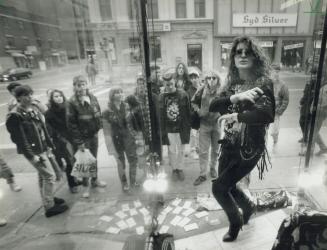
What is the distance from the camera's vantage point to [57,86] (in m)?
2.56

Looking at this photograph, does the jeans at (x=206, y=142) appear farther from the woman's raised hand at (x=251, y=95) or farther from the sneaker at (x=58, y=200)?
the sneaker at (x=58, y=200)

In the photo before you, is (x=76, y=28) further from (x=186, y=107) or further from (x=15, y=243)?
(x=15, y=243)

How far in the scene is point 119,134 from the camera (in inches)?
112

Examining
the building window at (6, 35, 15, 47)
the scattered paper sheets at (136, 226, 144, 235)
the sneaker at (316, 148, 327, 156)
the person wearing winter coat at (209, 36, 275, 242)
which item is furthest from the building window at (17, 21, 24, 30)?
the sneaker at (316, 148, 327, 156)

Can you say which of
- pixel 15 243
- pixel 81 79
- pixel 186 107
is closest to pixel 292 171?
pixel 186 107

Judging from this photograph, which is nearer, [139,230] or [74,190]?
[139,230]

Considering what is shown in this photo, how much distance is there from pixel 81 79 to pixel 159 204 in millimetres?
1648

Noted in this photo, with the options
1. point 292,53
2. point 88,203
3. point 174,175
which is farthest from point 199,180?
point 292,53

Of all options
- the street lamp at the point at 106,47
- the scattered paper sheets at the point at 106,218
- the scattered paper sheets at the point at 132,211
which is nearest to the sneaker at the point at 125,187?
the scattered paper sheets at the point at 132,211

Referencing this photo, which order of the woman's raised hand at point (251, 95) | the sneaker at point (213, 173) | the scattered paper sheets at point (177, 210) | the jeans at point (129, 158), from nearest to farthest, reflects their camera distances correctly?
the woman's raised hand at point (251, 95)
the scattered paper sheets at point (177, 210)
the jeans at point (129, 158)
the sneaker at point (213, 173)

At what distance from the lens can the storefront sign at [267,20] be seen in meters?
1.86

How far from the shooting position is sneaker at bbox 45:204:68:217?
2.66 m

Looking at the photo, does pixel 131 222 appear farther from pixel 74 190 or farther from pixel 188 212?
pixel 74 190

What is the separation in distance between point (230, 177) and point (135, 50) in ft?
4.22
